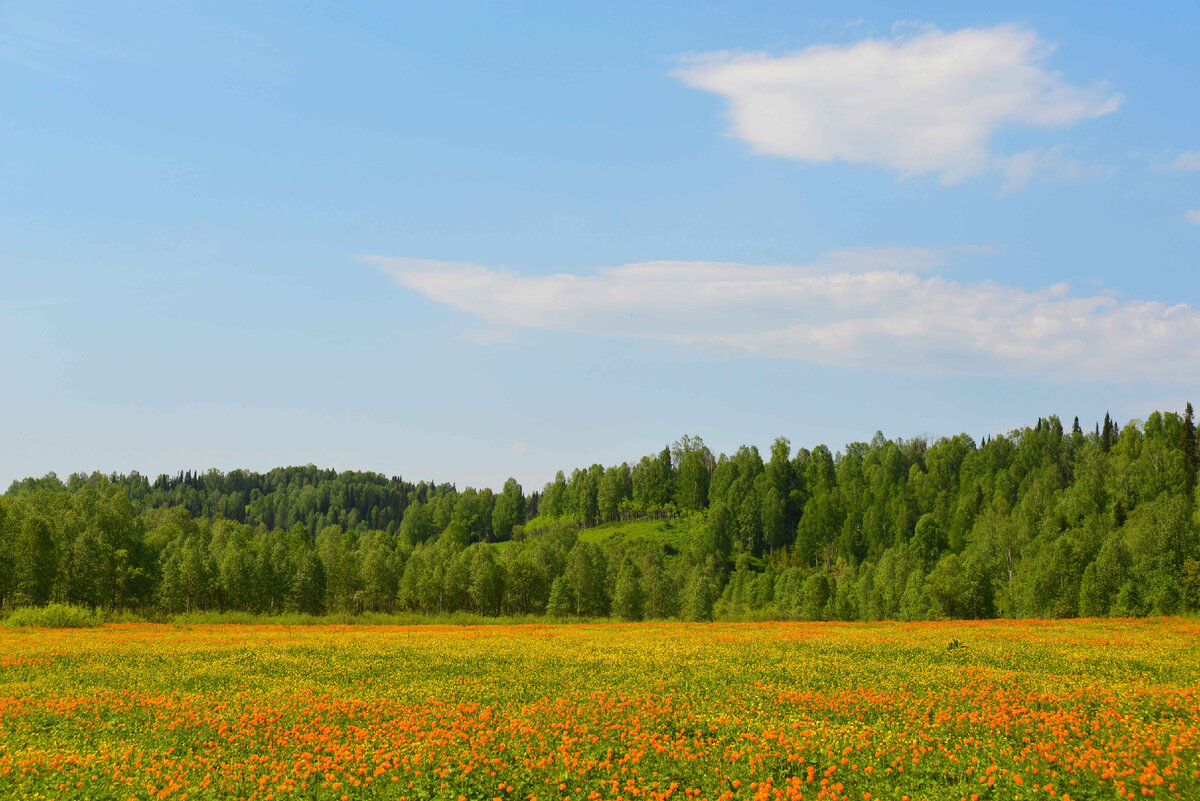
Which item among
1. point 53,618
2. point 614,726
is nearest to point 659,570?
point 53,618

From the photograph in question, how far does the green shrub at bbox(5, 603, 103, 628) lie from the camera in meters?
59.5

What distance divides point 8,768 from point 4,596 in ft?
280

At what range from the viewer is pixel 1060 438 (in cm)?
19800

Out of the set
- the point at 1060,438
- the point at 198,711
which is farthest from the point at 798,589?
the point at 1060,438

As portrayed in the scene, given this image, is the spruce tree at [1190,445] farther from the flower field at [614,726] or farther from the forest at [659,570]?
the flower field at [614,726]

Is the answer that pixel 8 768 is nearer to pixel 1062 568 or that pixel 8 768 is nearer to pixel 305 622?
pixel 305 622

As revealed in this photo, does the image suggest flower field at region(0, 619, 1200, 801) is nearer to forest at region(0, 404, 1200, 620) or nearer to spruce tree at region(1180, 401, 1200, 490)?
forest at region(0, 404, 1200, 620)

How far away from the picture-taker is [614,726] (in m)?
17.1

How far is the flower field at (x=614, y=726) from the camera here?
531 inches

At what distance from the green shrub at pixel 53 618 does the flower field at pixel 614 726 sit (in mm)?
34358

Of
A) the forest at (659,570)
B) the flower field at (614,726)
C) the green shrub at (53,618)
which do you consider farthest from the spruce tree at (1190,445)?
the green shrub at (53,618)

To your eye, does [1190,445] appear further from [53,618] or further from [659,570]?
[53,618]

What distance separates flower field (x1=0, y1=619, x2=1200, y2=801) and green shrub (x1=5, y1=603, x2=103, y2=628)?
34.4 m

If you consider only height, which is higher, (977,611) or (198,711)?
(198,711)
